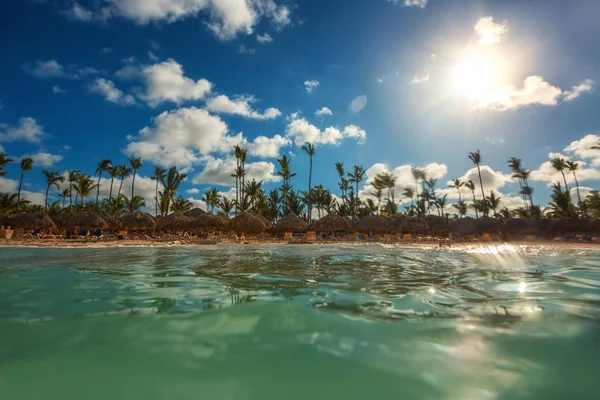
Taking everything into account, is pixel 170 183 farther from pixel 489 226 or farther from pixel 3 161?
pixel 489 226

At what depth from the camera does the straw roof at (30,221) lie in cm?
2455

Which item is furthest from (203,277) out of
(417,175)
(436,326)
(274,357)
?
(417,175)

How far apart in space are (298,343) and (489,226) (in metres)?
35.2

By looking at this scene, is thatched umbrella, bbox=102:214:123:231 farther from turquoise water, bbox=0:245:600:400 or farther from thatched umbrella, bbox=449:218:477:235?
thatched umbrella, bbox=449:218:477:235

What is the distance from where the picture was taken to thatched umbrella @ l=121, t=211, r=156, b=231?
27453 mm

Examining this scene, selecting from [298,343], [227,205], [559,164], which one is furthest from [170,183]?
[559,164]

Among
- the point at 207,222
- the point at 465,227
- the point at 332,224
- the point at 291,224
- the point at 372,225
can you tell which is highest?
the point at 207,222

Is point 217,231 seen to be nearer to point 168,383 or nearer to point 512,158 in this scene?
point 168,383

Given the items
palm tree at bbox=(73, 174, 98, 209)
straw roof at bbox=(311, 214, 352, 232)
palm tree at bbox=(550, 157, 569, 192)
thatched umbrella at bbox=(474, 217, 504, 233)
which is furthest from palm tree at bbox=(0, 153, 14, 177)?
palm tree at bbox=(550, 157, 569, 192)

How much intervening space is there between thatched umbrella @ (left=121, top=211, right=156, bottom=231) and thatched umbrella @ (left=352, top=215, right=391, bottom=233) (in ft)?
65.7

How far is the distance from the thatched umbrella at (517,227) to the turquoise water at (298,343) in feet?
106

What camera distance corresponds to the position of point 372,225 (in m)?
29.8

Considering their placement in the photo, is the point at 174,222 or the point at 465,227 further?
the point at 465,227

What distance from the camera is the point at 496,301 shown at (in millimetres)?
3510
